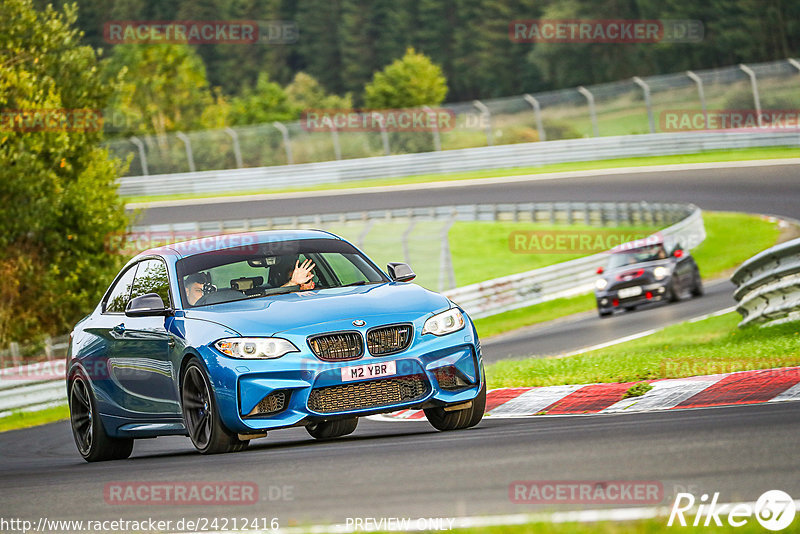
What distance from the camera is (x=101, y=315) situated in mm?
10352

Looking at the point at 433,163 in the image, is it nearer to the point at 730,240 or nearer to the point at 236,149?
the point at 236,149

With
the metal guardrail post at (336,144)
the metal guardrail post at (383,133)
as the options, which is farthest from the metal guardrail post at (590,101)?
the metal guardrail post at (336,144)

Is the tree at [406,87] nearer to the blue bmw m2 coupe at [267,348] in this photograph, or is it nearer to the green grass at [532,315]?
the green grass at [532,315]

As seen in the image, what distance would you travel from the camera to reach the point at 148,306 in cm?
Answer: 884

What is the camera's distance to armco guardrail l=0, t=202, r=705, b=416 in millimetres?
17875

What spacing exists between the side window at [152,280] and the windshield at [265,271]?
177 mm

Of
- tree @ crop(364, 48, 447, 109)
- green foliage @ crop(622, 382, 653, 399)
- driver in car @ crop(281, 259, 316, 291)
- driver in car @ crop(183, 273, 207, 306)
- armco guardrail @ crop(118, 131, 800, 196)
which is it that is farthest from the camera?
tree @ crop(364, 48, 447, 109)

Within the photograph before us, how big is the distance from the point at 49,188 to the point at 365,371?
19.4 m

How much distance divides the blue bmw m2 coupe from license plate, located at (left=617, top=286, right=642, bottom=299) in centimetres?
1355

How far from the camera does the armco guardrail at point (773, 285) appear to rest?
13625mm

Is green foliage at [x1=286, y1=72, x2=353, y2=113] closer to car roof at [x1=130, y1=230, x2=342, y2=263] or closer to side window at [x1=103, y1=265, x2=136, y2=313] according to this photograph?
side window at [x1=103, y1=265, x2=136, y2=313]

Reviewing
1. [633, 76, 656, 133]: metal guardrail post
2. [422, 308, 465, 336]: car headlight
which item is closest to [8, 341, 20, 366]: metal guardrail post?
[422, 308, 465, 336]: car headlight

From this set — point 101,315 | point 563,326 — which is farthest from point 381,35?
point 101,315

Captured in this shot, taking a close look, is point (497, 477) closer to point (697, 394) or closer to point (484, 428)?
point (484, 428)
